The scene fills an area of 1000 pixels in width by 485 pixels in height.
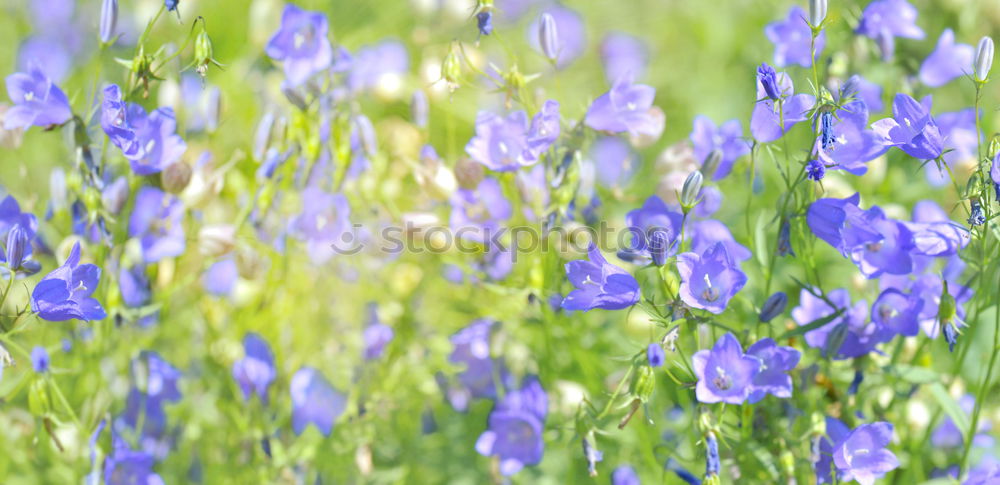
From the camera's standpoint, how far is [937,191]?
2.63m

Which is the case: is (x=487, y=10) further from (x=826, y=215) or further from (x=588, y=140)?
(x=826, y=215)

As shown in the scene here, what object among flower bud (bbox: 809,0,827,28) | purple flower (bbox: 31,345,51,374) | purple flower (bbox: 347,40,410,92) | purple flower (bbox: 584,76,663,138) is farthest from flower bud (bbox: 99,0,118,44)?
flower bud (bbox: 809,0,827,28)

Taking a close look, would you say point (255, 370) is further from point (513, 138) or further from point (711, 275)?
point (711, 275)

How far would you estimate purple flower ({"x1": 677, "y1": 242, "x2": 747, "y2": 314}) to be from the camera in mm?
1534

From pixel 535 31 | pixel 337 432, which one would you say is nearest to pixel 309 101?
pixel 535 31

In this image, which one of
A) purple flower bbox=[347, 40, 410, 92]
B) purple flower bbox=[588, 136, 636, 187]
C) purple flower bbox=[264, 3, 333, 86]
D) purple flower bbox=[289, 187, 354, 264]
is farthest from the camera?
purple flower bbox=[588, 136, 636, 187]

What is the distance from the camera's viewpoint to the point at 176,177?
1982 mm

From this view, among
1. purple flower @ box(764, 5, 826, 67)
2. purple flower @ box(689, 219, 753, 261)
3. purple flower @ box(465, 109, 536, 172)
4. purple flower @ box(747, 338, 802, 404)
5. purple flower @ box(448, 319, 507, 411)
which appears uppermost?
purple flower @ box(764, 5, 826, 67)

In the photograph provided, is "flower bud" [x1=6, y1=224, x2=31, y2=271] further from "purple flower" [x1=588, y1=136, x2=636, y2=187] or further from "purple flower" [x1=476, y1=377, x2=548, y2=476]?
"purple flower" [x1=588, y1=136, x2=636, y2=187]

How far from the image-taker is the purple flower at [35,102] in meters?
1.73

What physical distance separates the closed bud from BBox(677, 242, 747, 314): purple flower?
1047 mm

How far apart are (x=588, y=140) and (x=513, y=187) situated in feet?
0.67

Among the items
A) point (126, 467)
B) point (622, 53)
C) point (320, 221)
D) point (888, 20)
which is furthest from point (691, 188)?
point (622, 53)

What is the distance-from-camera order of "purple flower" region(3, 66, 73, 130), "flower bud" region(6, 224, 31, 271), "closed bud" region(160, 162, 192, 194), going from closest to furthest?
"flower bud" region(6, 224, 31, 271) → "purple flower" region(3, 66, 73, 130) → "closed bud" region(160, 162, 192, 194)
